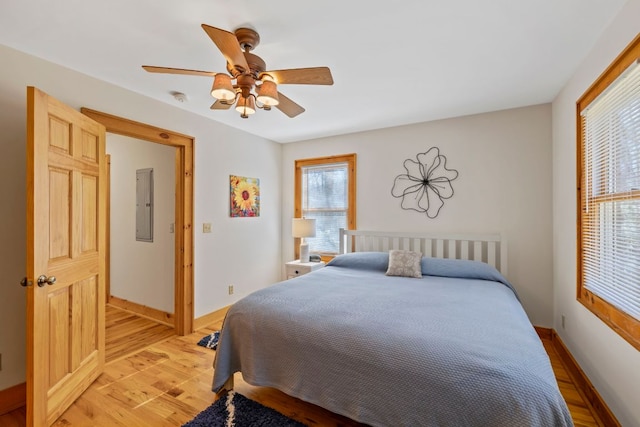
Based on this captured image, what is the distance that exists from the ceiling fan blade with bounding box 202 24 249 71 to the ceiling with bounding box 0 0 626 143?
0.26 m

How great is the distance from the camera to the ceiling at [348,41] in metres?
1.58

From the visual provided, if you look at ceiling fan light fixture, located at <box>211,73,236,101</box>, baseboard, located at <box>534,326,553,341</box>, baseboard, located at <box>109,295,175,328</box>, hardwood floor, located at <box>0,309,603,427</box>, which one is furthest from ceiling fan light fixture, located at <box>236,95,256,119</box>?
baseboard, located at <box>534,326,553,341</box>

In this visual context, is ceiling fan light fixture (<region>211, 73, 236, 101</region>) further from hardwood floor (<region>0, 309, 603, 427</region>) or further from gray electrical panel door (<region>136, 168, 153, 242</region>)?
gray electrical panel door (<region>136, 168, 153, 242</region>)

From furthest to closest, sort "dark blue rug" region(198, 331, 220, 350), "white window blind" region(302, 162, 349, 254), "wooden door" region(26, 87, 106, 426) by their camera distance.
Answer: "white window blind" region(302, 162, 349, 254) → "dark blue rug" region(198, 331, 220, 350) → "wooden door" region(26, 87, 106, 426)

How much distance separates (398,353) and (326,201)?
119 inches

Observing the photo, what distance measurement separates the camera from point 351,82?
247cm

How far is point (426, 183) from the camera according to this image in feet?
11.5

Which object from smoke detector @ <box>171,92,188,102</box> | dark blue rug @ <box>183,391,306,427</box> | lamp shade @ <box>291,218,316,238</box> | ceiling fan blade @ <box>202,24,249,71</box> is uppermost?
smoke detector @ <box>171,92,188,102</box>

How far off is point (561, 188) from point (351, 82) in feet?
7.12

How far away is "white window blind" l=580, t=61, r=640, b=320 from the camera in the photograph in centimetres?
155

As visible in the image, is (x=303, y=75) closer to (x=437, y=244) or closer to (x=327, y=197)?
(x=437, y=244)

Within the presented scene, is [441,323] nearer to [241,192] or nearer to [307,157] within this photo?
[241,192]

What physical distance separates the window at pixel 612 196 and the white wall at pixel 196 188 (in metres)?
3.47

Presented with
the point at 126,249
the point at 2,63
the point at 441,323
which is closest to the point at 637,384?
the point at 441,323
